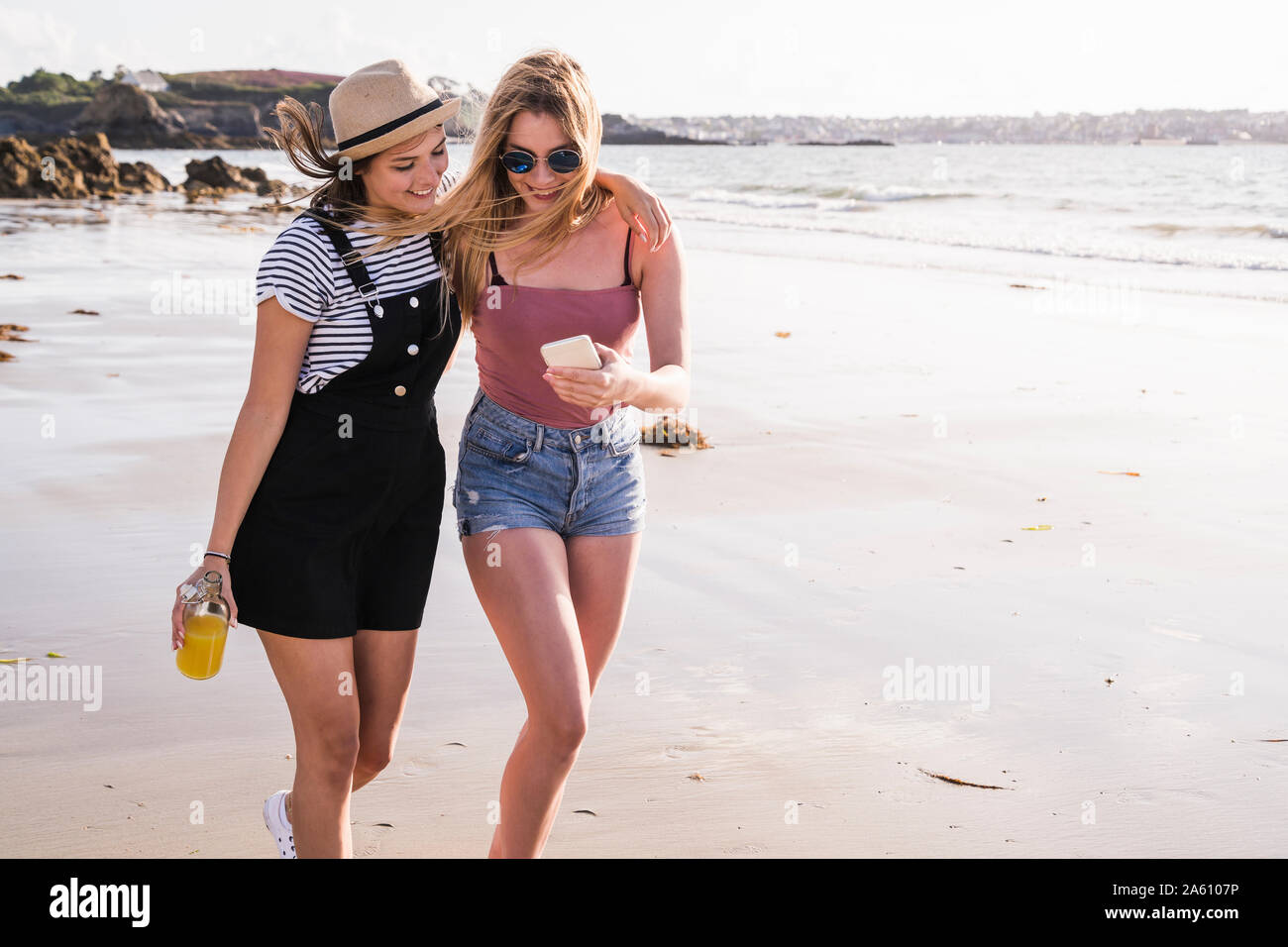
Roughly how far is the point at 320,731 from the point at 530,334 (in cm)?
102

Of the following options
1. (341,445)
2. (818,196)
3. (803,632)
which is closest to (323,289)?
(341,445)

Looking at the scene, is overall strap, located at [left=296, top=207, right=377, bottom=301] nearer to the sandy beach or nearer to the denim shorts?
the denim shorts

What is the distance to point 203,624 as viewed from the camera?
2598mm

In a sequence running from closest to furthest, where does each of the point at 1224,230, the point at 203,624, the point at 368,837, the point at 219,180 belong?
the point at 203,624 < the point at 368,837 < the point at 1224,230 < the point at 219,180

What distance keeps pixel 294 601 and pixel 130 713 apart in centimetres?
176

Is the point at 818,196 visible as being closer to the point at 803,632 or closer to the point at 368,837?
the point at 803,632

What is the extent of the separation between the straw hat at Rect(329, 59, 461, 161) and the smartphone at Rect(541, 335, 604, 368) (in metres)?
0.60

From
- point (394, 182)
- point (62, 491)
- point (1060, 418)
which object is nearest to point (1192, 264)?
point (1060, 418)

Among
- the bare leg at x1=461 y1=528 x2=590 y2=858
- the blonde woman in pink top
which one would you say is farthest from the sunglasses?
the bare leg at x1=461 y1=528 x2=590 y2=858

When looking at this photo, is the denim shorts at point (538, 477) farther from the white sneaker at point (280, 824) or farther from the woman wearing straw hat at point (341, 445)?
the white sneaker at point (280, 824)

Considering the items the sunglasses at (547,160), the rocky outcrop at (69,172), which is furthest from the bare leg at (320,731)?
the rocky outcrop at (69,172)

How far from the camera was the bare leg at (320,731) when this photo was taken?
2711mm

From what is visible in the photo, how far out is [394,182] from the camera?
282 centimetres

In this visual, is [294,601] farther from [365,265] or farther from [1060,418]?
[1060,418]
